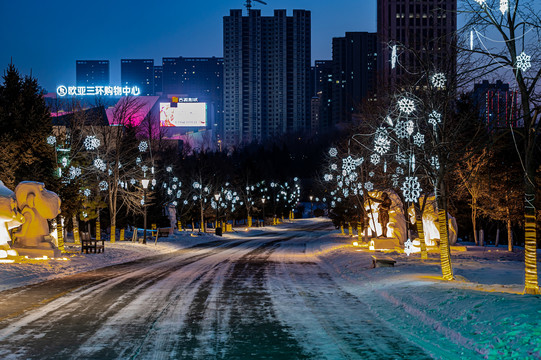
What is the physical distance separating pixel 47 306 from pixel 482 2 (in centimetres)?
1215

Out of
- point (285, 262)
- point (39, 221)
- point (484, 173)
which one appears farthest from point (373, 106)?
point (39, 221)

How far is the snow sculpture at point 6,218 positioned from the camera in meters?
23.1

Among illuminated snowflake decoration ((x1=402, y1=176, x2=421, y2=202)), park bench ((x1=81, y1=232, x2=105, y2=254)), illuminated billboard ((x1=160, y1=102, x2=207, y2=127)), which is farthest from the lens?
illuminated billboard ((x1=160, y1=102, x2=207, y2=127))

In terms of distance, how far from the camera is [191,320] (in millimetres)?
11922

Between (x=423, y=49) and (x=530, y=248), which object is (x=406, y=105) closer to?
(x=423, y=49)

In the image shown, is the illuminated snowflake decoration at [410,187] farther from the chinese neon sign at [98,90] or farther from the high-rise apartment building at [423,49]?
the chinese neon sign at [98,90]

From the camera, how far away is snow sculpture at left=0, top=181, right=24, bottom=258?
23.1m

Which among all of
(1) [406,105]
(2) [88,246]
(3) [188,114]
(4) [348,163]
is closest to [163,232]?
(2) [88,246]

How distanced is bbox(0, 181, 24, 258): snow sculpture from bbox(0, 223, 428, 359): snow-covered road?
4926mm

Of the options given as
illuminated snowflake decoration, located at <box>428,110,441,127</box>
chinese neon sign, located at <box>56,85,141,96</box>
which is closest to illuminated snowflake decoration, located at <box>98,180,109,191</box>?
illuminated snowflake decoration, located at <box>428,110,441,127</box>

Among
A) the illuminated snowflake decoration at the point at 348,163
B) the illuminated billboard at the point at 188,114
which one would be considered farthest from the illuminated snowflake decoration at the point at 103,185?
the illuminated billboard at the point at 188,114

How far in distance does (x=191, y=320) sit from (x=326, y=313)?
9.98ft

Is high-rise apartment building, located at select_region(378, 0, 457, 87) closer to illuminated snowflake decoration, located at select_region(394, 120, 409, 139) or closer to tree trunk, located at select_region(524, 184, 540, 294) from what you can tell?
illuminated snowflake decoration, located at select_region(394, 120, 409, 139)

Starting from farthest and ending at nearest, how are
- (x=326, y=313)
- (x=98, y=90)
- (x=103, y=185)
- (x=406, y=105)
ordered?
(x=98, y=90), (x=103, y=185), (x=406, y=105), (x=326, y=313)
